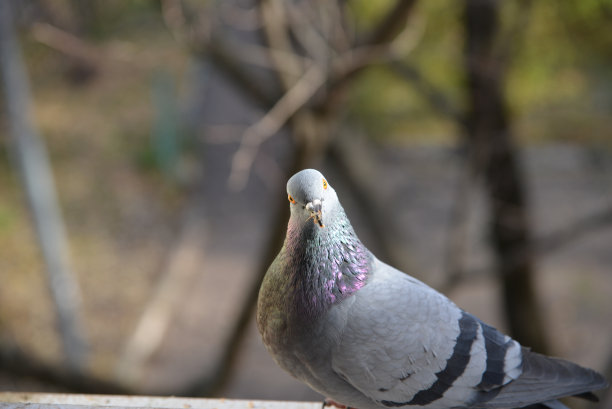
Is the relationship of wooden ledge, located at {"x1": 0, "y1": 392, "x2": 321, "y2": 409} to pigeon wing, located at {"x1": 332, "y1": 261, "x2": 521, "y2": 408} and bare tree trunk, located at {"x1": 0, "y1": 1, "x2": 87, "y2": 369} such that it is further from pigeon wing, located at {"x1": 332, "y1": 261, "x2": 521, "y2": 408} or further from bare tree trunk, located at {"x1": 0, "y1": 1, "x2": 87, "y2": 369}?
bare tree trunk, located at {"x1": 0, "y1": 1, "x2": 87, "y2": 369}

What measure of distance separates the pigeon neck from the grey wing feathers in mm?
623

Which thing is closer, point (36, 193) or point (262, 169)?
point (36, 193)

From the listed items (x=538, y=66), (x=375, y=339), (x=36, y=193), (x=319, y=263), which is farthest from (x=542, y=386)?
(x=36, y=193)

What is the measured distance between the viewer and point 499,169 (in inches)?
216

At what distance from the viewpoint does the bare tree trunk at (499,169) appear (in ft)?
16.3

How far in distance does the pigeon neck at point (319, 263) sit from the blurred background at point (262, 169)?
214 centimetres

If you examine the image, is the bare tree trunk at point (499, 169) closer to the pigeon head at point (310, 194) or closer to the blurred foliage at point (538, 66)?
the blurred foliage at point (538, 66)

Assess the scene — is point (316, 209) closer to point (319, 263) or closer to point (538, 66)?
point (319, 263)

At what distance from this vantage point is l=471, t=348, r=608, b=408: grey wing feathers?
2023 millimetres

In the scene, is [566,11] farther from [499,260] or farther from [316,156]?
[316,156]

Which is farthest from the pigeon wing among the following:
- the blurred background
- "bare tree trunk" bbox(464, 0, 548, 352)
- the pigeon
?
"bare tree trunk" bbox(464, 0, 548, 352)

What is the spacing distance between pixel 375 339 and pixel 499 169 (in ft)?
13.1

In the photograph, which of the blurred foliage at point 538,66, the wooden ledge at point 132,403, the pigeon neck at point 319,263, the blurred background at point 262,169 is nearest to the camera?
the pigeon neck at point 319,263

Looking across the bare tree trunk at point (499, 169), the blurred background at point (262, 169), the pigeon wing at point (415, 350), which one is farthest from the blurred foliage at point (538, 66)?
the pigeon wing at point (415, 350)
